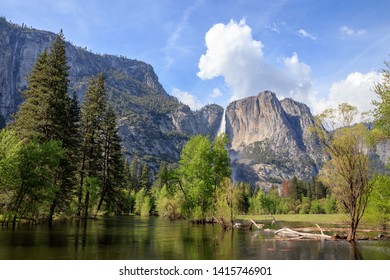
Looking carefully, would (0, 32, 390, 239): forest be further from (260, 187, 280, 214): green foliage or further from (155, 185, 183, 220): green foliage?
(260, 187, 280, 214): green foliage

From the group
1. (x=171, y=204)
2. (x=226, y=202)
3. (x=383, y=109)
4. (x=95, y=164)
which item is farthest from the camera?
(x=171, y=204)

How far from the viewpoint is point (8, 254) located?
17.0 m

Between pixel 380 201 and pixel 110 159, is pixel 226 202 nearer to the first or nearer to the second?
pixel 380 201

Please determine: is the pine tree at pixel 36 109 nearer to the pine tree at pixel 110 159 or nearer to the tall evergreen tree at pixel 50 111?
the tall evergreen tree at pixel 50 111

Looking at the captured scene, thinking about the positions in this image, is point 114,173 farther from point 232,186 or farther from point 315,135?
point 315,135

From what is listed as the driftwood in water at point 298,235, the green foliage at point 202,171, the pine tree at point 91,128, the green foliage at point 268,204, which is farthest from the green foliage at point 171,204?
the green foliage at point 268,204

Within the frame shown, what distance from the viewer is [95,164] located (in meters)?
57.8

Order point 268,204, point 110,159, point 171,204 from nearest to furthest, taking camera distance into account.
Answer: point 110,159
point 171,204
point 268,204

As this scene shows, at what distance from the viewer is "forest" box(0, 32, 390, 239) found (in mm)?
28359

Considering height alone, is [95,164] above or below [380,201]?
above

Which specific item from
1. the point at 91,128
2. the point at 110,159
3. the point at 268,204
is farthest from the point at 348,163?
the point at 268,204

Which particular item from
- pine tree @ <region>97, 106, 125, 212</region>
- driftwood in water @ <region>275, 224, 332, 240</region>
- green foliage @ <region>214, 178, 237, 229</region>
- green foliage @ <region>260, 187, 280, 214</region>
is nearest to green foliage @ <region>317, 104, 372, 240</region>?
driftwood in water @ <region>275, 224, 332, 240</region>

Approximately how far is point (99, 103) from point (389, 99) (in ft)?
145

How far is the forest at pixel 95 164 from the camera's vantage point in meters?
28.4
